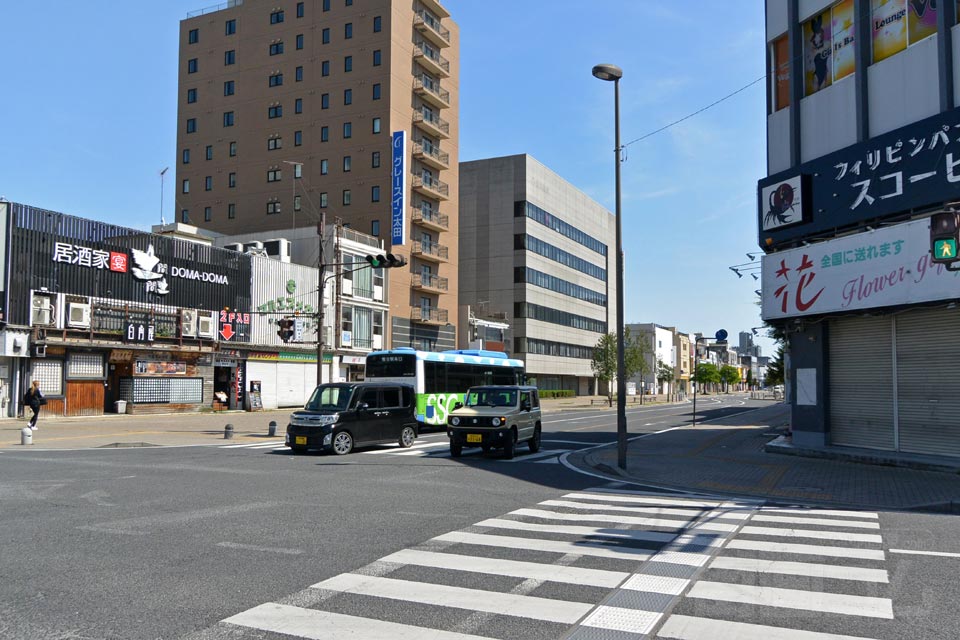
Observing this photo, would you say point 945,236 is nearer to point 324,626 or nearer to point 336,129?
point 324,626

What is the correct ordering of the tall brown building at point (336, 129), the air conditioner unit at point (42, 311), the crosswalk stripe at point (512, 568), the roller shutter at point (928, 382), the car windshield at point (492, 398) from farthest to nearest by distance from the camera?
the tall brown building at point (336, 129), the air conditioner unit at point (42, 311), the car windshield at point (492, 398), the roller shutter at point (928, 382), the crosswalk stripe at point (512, 568)

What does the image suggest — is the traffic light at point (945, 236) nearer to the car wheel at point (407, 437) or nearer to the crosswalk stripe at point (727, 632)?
the crosswalk stripe at point (727, 632)

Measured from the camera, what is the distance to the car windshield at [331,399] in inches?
756

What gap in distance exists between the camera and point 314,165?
57.4m

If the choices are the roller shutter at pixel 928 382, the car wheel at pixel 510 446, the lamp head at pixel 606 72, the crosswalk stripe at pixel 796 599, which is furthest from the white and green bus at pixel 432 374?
the crosswalk stripe at pixel 796 599

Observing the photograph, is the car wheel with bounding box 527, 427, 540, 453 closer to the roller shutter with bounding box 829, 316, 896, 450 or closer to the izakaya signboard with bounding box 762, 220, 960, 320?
the izakaya signboard with bounding box 762, 220, 960, 320

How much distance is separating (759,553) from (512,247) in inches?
2526

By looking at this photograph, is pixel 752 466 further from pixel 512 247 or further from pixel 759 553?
pixel 512 247

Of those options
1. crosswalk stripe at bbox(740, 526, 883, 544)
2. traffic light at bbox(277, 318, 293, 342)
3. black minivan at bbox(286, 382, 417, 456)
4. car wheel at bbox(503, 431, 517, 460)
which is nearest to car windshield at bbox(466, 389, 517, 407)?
car wheel at bbox(503, 431, 517, 460)

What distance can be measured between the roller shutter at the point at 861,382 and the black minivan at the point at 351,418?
11735 millimetres

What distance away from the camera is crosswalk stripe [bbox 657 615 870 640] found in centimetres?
526

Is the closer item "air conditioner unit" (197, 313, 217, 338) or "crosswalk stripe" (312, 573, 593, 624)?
"crosswalk stripe" (312, 573, 593, 624)

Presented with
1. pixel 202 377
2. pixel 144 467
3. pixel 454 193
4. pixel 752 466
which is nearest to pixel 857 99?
pixel 752 466

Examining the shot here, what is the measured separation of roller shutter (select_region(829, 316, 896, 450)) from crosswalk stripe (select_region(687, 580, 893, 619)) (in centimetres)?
1315
